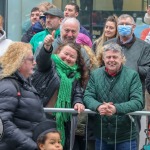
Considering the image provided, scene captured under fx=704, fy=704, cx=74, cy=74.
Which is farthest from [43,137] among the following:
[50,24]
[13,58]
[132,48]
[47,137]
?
[50,24]

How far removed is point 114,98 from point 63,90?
594 millimetres

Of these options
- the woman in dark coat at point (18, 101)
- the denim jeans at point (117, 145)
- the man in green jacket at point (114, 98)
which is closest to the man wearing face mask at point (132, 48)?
the man in green jacket at point (114, 98)

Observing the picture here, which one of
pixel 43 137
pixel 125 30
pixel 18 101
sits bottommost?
pixel 43 137

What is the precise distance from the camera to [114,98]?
25.9 ft

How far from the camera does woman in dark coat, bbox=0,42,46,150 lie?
6.62 m

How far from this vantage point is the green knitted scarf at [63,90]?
797 cm

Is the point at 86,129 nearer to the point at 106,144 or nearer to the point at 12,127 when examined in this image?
the point at 106,144

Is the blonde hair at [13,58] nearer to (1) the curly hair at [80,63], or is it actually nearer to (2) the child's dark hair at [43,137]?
(2) the child's dark hair at [43,137]

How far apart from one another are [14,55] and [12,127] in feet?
2.75

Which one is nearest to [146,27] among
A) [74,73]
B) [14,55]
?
[74,73]

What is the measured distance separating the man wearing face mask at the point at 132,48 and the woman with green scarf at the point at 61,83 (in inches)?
38.1

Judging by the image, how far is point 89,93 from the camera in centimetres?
796

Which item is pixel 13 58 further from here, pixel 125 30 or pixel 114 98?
pixel 125 30

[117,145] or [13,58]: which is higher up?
[13,58]
